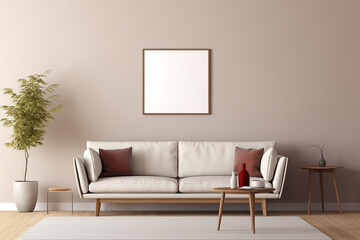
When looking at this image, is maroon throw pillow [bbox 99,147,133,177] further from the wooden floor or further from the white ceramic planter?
the white ceramic planter

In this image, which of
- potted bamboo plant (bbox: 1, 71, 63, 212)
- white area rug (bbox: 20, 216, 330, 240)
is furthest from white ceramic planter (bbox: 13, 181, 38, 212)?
white area rug (bbox: 20, 216, 330, 240)

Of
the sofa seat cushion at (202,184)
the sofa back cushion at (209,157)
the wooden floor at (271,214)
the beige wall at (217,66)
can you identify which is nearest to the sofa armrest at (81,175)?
the wooden floor at (271,214)

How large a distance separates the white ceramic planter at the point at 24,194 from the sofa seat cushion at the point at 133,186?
983 mm

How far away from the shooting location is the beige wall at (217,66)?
7.39 metres

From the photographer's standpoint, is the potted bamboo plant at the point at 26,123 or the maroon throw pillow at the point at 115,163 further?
the potted bamboo plant at the point at 26,123

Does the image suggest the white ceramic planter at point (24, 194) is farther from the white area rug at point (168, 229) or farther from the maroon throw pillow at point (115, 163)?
the white area rug at point (168, 229)

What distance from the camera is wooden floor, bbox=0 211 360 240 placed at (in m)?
5.38

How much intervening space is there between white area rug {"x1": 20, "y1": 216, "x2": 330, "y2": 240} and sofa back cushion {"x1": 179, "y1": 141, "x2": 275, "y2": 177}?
1.00 metres

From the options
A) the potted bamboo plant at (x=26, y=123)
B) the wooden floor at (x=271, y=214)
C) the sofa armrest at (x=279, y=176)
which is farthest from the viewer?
the potted bamboo plant at (x=26, y=123)

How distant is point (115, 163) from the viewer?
6.79m

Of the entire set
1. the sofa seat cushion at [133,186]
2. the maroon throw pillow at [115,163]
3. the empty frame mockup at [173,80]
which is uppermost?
the empty frame mockup at [173,80]

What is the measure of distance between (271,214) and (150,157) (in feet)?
5.45

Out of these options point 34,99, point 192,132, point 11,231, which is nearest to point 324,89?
point 192,132

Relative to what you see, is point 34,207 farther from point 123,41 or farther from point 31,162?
point 123,41
